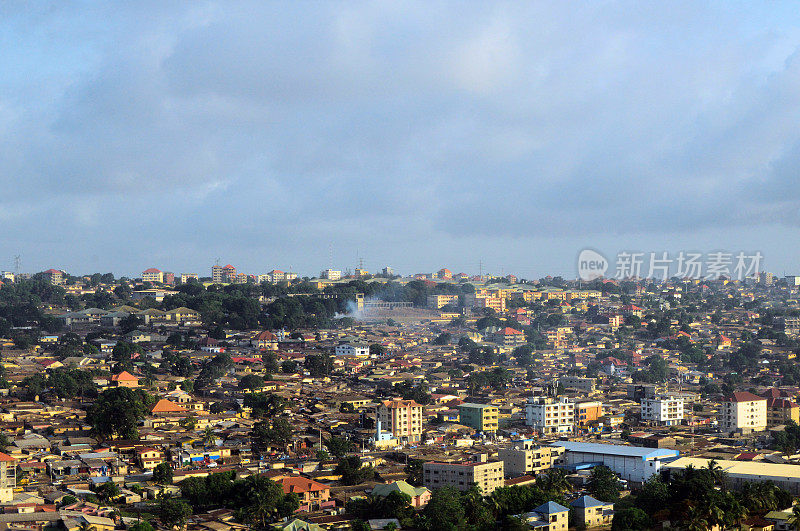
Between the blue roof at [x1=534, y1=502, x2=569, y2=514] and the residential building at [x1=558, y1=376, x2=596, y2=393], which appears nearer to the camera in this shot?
the blue roof at [x1=534, y1=502, x2=569, y2=514]

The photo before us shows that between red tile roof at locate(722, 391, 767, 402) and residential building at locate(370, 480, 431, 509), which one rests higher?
red tile roof at locate(722, 391, 767, 402)

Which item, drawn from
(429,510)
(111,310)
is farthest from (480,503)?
(111,310)

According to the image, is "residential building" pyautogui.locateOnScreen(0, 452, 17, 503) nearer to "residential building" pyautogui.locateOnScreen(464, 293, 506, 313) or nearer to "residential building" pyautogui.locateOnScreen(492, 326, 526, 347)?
"residential building" pyautogui.locateOnScreen(492, 326, 526, 347)

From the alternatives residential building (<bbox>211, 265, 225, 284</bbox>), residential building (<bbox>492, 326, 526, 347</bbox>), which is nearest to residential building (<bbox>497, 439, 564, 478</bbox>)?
residential building (<bbox>492, 326, 526, 347</bbox>)

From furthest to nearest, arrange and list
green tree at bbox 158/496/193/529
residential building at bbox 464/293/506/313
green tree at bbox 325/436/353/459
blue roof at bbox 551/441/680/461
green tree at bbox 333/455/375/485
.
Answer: residential building at bbox 464/293/506/313 → green tree at bbox 325/436/353/459 → blue roof at bbox 551/441/680/461 → green tree at bbox 333/455/375/485 → green tree at bbox 158/496/193/529

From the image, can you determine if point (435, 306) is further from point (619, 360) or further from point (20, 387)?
point (20, 387)

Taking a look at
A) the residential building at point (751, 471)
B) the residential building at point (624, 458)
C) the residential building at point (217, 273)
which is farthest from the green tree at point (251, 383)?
the residential building at point (217, 273)
